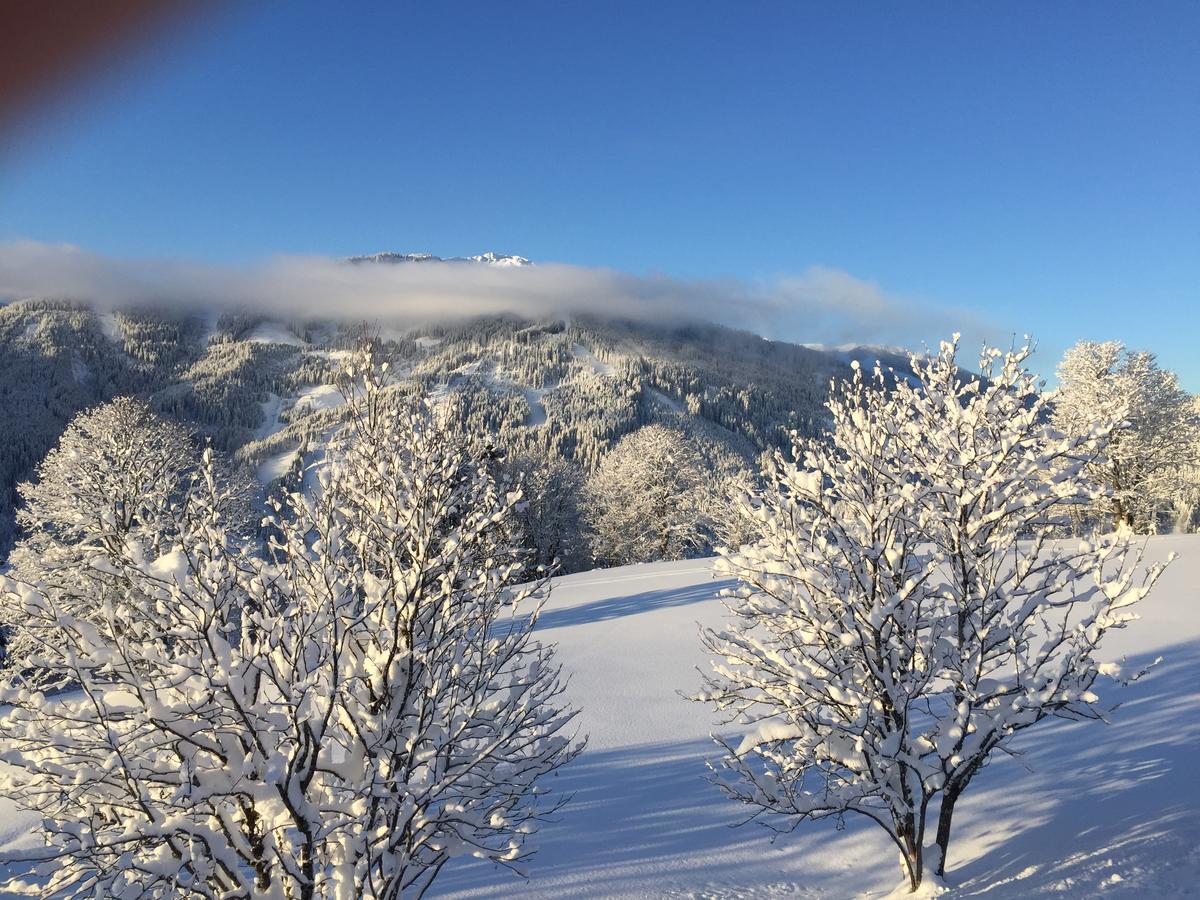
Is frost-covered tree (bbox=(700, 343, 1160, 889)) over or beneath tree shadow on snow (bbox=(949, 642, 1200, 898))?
over

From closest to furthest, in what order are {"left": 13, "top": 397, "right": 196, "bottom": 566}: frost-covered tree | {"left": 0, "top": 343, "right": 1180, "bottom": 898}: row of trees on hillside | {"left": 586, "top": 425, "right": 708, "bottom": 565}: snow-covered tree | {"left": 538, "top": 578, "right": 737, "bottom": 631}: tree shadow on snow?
{"left": 0, "top": 343, "right": 1180, "bottom": 898}: row of trees on hillside < {"left": 13, "top": 397, "right": 196, "bottom": 566}: frost-covered tree < {"left": 538, "top": 578, "right": 737, "bottom": 631}: tree shadow on snow < {"left": 586, "top": 425, "right": 708, "bottom": 565}: snow-covered tree

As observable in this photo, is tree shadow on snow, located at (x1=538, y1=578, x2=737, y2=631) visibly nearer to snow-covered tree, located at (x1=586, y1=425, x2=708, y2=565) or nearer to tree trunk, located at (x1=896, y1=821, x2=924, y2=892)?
tree trunk, located at (x1=896, y1=821, x2=924, y2=892)

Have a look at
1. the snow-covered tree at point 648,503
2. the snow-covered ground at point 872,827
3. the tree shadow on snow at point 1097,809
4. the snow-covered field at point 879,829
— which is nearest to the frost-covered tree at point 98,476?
the snow-covered ground at point 872,827

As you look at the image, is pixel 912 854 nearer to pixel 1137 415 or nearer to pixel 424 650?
pixel 424 650

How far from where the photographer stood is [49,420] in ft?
482

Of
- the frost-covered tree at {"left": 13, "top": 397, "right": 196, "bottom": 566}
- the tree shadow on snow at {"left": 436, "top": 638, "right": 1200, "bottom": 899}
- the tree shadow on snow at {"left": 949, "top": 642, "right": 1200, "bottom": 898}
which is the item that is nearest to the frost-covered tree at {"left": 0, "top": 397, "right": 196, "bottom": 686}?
the frost-covered tree at {"left": 13, "top": 397, "right": 196, "bottom": 566}

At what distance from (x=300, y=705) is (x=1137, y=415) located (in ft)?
105

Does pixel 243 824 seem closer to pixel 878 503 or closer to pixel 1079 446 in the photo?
pixel 878 503

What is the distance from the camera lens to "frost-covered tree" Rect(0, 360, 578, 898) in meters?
4.34

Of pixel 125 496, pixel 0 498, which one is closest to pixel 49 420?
pixel 0 498

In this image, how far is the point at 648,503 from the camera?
40.4 metres

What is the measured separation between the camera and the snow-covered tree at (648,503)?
40719 millimetres

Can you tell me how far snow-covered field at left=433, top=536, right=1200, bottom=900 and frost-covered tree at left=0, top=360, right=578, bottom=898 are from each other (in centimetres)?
312

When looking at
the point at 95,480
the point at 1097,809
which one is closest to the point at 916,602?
the point at 1097,809
